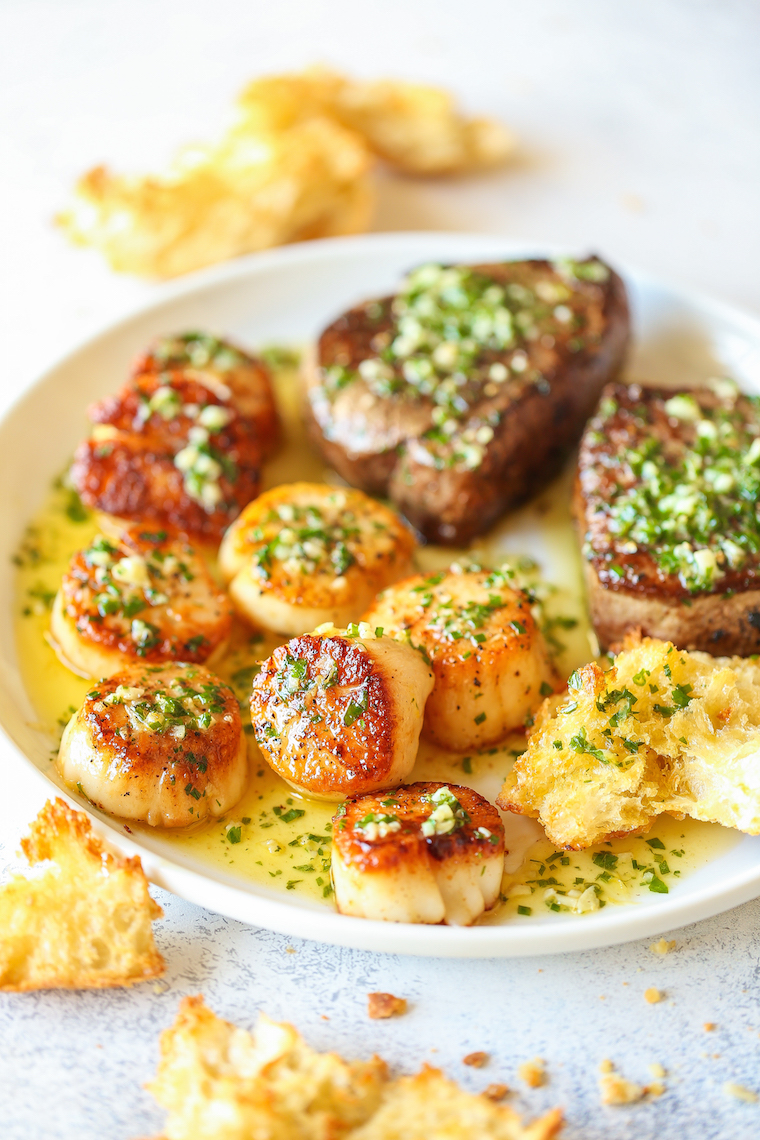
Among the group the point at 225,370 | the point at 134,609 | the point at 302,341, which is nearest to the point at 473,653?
the point at 134,609

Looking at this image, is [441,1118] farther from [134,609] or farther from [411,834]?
[134,609]

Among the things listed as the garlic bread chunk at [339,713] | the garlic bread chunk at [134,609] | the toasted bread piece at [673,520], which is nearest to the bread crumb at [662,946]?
the garlic bread chunk at [339,713]

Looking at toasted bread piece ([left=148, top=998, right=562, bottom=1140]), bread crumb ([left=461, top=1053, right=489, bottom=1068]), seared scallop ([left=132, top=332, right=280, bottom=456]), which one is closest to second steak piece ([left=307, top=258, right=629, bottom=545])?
seared scallop ([left=132, top=332, right=280, bottom=456])

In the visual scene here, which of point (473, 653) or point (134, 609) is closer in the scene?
point (473, 653)

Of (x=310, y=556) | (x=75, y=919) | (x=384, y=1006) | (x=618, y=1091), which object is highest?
(x=310, y=556)

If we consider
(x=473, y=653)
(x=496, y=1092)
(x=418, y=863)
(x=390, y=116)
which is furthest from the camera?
(x=390, y=116)

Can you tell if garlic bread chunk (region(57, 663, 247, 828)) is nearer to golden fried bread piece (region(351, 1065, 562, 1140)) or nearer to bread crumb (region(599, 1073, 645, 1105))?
golden fried bread piece (region(351, 1065, 562, 1140))

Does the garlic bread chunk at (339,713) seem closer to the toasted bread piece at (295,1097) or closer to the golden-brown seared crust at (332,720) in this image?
the golden-brown seared crust at (332,720)
